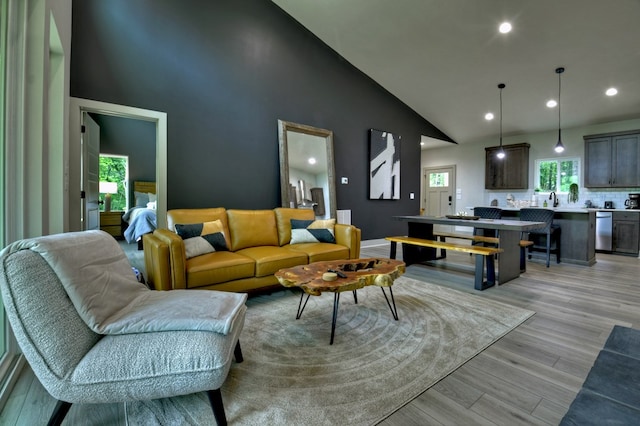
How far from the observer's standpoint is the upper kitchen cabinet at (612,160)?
553 centimetres

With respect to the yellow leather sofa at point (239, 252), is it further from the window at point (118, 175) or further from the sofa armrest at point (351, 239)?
the window at point (118, 175)

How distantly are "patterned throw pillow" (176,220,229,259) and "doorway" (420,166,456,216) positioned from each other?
21.6 ft

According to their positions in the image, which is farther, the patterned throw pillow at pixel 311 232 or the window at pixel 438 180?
the window at pixel 438 180

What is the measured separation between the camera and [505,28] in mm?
4133

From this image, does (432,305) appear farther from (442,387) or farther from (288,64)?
(288,64)

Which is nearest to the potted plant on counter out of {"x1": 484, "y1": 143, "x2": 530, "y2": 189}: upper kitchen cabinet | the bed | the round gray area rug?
{"x1": 484, "y1": 143, "x2": 530, "y2": 189}: upper kitchen cabinet

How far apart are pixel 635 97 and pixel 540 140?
187cm

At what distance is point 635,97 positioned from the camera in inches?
201

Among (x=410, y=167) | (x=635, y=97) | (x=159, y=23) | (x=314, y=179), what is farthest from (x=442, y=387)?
(x=635, y=97)

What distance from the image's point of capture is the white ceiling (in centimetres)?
388

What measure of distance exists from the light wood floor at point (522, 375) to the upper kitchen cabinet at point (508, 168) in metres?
4.38

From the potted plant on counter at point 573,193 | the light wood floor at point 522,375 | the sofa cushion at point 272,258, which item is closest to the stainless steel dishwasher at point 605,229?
the potted plant on counter at point 573,193

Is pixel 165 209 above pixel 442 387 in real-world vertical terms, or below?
above

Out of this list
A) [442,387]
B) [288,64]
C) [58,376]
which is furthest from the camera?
[288,64]
